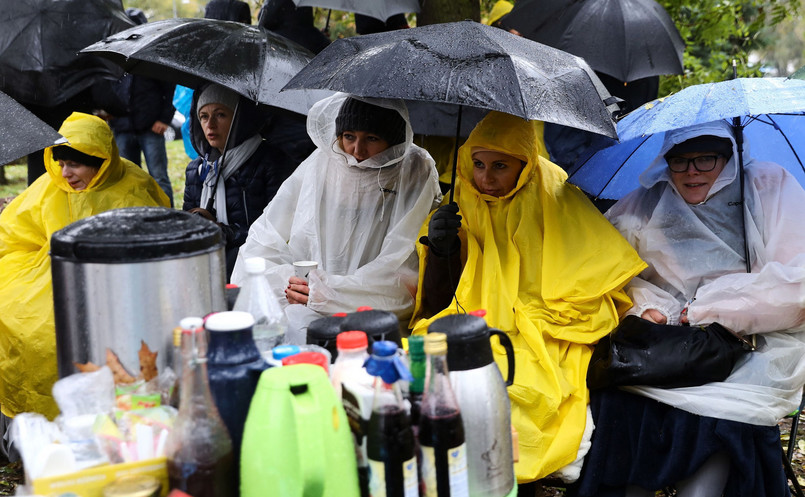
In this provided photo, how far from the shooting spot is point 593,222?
3406 millimetres

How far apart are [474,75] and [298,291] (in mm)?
1200

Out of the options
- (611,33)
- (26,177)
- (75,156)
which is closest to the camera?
(75,156)

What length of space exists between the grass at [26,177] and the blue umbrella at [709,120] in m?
6.84

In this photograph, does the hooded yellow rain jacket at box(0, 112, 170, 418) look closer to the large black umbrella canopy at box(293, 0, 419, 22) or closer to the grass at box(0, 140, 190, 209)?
the large black umbrella canopy at box(293, 0, 419, 22)

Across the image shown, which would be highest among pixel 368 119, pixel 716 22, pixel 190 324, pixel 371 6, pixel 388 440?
pixel 716 22

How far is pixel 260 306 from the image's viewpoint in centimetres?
207

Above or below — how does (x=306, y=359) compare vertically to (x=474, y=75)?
below

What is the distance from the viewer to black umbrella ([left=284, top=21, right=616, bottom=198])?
281 cm

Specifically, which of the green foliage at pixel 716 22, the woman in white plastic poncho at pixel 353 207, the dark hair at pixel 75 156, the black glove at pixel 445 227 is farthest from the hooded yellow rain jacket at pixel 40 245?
the green foliage at pixel 716 22

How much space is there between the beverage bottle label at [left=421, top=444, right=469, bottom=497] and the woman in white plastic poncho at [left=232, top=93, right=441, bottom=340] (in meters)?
1.74

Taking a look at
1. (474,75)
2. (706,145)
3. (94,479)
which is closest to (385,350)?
(94,479)

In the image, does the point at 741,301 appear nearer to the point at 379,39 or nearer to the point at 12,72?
the point at 379,39

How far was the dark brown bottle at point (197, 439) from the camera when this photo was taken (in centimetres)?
163

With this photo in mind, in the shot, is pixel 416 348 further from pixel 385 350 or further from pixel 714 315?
pixel 714 315
